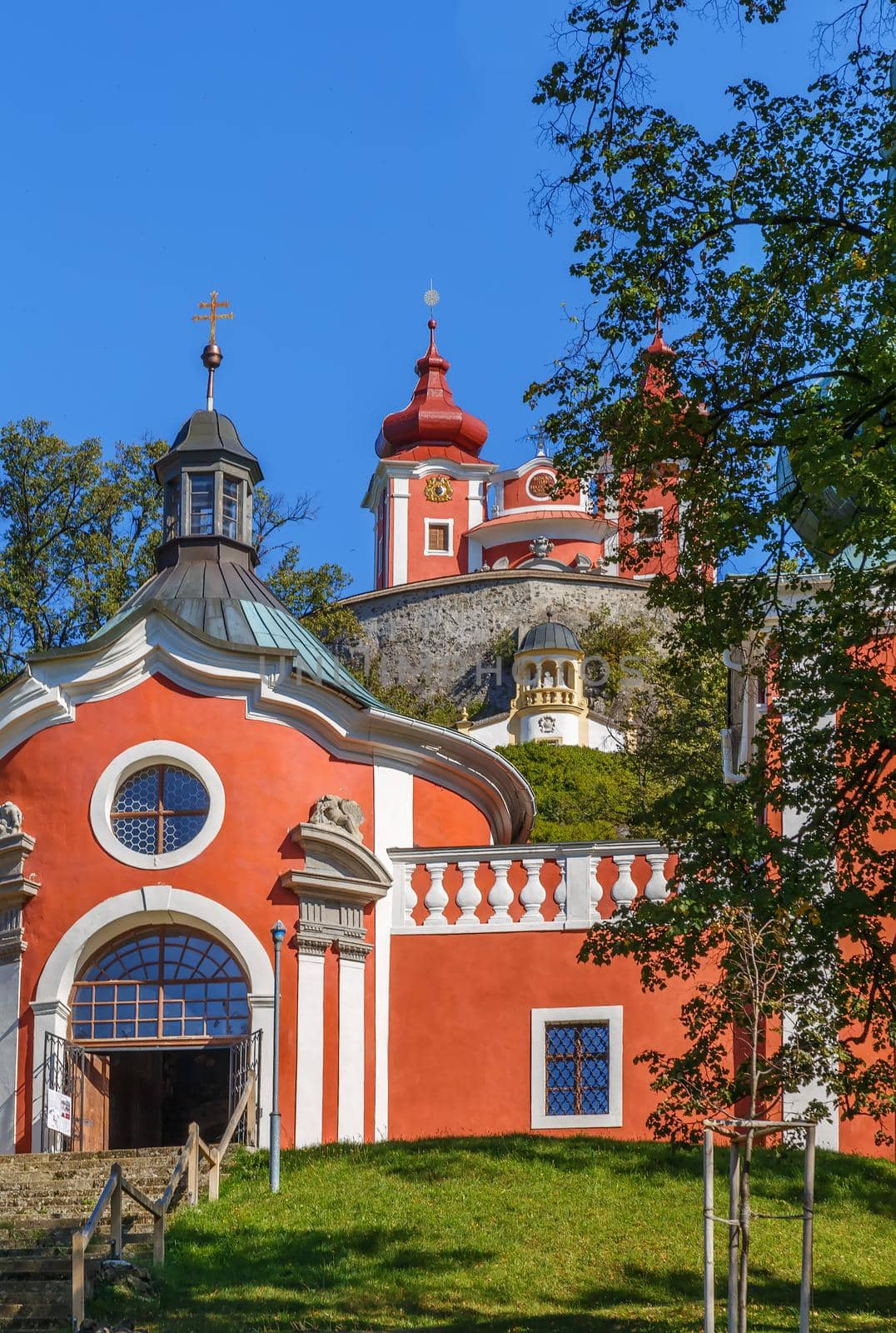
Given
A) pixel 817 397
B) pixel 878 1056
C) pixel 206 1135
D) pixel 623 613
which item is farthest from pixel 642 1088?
pixel 623 613

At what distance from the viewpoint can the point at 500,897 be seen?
23703mm

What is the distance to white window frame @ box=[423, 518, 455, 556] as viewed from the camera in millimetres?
79062

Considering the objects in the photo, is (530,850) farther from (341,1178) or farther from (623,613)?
(623,613)

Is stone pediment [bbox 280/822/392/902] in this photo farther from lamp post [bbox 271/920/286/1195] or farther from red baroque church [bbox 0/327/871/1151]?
lamp post [bbox 271/920/286/1195]

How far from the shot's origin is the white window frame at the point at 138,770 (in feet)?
76.4

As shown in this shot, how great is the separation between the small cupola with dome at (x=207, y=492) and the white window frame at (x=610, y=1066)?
27.2 feet

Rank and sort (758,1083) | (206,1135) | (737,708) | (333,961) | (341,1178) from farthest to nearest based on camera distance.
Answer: (737,708) < (206,1135) < (333,961) < (341,1178) < (758,1083)

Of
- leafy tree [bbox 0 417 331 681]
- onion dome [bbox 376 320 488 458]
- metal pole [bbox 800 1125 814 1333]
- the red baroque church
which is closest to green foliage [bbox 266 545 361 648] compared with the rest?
leafy tree [bbox 0 417 331 681]

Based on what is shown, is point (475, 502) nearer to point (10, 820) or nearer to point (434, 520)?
point (434, 520)

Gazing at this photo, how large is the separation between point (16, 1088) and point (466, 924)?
5.37m

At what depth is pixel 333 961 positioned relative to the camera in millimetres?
23281

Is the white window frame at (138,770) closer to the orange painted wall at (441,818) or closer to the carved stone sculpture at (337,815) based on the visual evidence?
the carved stone sculpture at (337,815)

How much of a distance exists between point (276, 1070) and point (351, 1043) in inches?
55.7

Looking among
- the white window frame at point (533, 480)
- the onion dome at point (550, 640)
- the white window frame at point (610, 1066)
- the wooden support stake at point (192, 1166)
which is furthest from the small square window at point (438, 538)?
the wooden support stake at point (192, 1166)
